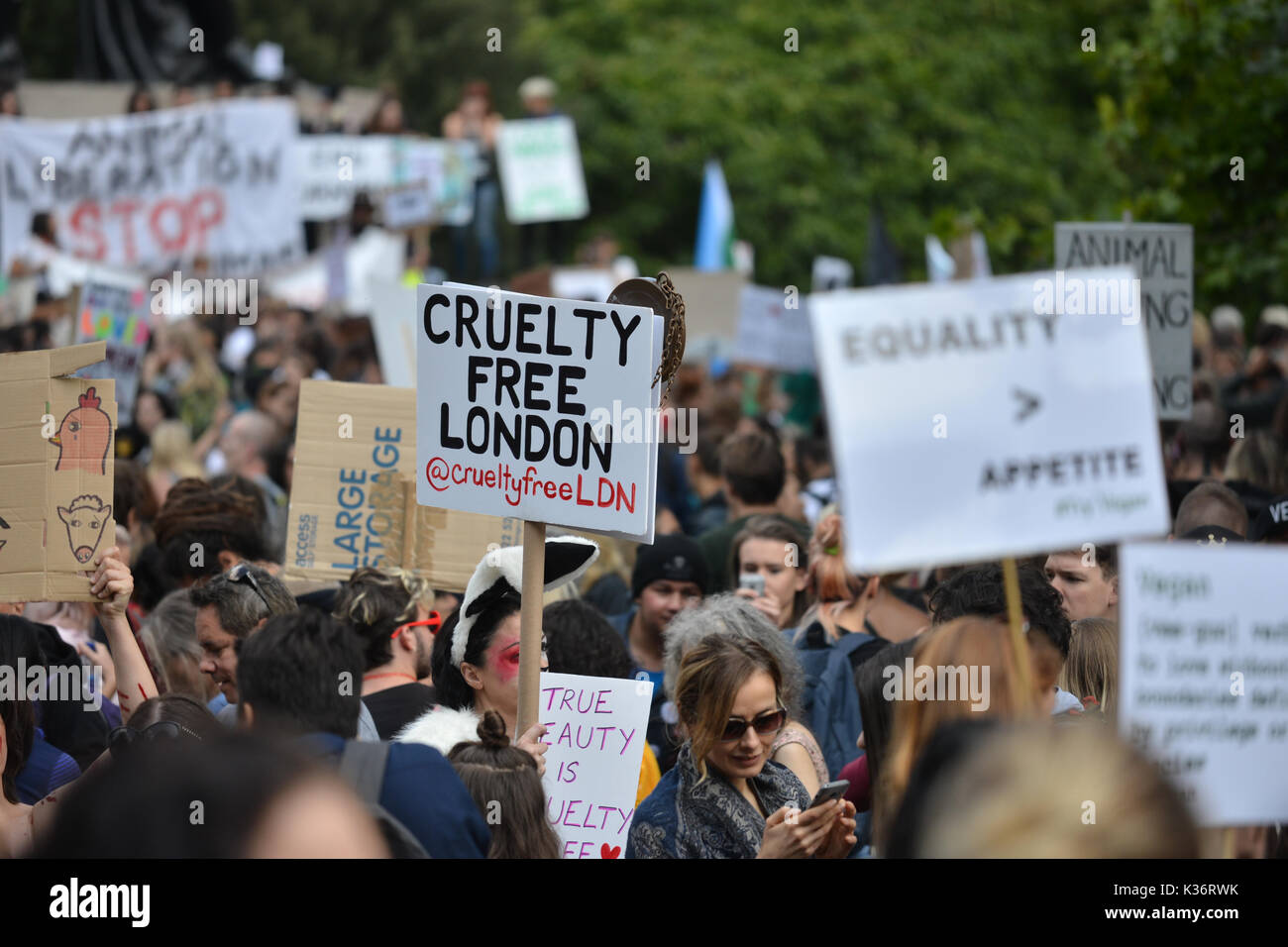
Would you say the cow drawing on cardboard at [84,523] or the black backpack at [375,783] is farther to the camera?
the cow drawing on cardboard at [84,523]

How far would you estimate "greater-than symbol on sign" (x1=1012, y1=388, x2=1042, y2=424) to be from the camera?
2.78m

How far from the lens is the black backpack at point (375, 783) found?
2.71 m

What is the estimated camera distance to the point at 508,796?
3.46 metres

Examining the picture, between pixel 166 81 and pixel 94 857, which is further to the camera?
pixel 166 81

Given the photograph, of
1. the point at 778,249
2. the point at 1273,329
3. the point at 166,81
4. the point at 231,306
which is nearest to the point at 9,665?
the point at 1273,329

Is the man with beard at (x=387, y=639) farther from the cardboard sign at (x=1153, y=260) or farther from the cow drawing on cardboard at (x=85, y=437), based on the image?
the cardboard sign at (x=1153, y=260)

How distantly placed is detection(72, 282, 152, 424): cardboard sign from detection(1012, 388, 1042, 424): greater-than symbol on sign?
7398 mm

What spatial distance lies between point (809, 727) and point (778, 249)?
2817 centimetres

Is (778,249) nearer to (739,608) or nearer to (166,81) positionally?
(166,81)

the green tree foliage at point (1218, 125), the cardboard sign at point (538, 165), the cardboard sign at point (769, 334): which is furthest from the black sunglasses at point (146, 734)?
the cardboard sign at point (538, 165)

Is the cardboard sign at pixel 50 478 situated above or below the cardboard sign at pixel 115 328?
below

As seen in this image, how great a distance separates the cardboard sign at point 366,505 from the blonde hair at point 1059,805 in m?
3.80
